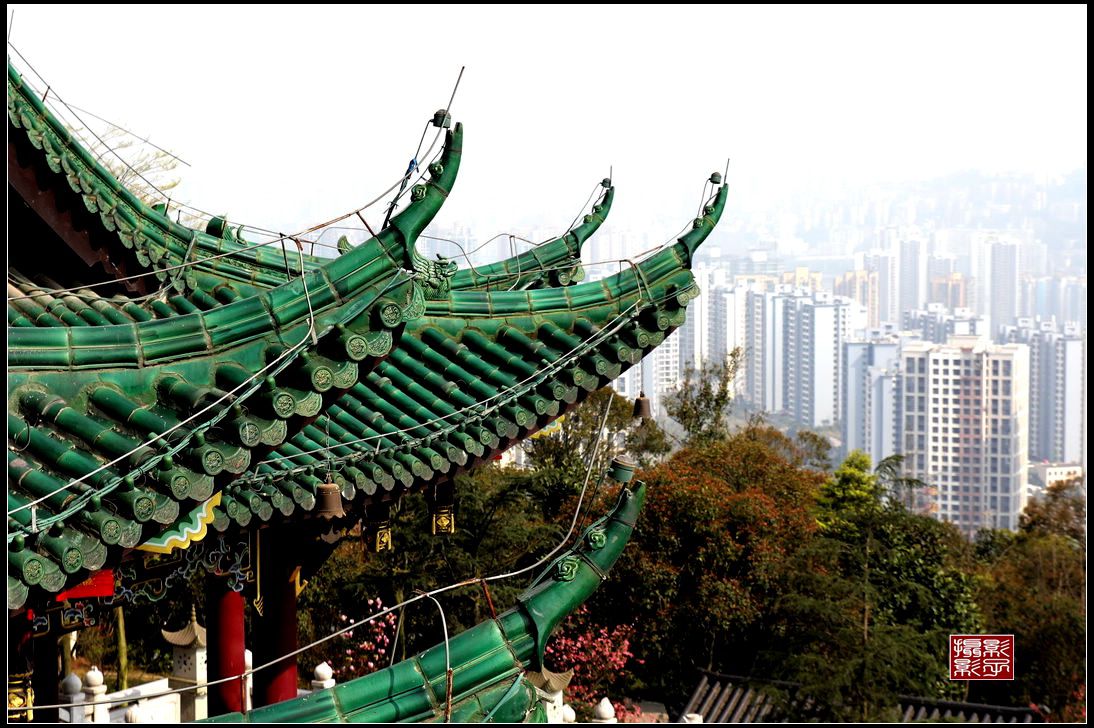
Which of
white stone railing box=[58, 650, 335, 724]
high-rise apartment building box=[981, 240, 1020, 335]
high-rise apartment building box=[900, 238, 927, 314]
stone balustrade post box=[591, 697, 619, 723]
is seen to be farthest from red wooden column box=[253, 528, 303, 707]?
high-rise apartment building box=[900, 238, 927, 314]

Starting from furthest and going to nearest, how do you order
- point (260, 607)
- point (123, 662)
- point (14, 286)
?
point (123, 662) < point (260, 607) < point (14, 286)

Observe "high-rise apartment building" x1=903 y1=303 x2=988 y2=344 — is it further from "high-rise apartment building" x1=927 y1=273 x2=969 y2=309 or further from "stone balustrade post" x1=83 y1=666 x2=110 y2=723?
"stone balustrade post" x1=83 y1=666 x2=110 y2=723

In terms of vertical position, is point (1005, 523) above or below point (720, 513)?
below

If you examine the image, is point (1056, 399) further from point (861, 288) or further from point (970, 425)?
point (861, 288)

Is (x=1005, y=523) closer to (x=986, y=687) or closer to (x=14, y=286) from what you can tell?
(x=986, y=687)

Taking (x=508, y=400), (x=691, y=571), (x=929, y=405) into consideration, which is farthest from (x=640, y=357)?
(x=929, y=405)
